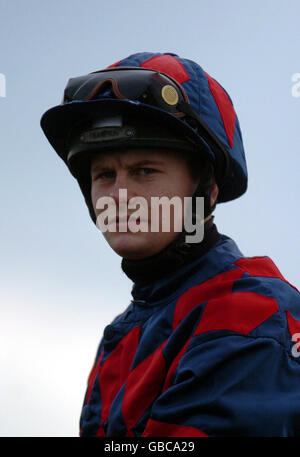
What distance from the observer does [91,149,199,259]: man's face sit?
2539mm

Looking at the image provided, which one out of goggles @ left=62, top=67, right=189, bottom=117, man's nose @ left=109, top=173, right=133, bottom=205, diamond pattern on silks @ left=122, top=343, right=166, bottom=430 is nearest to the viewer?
diamond pattern on silks @ left=122, top=343, right=166, bottom=430

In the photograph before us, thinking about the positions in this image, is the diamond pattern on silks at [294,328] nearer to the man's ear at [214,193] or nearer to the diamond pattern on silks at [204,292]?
the diamond pattern on silks at [204,292]

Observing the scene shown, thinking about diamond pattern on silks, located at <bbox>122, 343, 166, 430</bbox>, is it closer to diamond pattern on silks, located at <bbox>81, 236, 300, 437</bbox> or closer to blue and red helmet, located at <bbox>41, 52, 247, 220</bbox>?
diamond pattern on silks, located at <bbox>81, 236, 300, 437</bbox>

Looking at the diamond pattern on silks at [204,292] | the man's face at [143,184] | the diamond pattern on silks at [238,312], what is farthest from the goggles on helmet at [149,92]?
the diamond pattern on silks at [238,312]

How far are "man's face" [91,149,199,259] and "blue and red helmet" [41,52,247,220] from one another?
6 cm

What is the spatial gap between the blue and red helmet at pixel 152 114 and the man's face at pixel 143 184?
6cm

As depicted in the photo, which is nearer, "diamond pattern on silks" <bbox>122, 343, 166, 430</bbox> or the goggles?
"diamond pattern on silks" <bbox>122, 343, 166, 430</bbox>

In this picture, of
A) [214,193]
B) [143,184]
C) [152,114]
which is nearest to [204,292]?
[143,184]

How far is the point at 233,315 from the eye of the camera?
2.12 metres

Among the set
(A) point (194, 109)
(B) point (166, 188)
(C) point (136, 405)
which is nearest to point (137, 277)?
(B) point (166, 188)

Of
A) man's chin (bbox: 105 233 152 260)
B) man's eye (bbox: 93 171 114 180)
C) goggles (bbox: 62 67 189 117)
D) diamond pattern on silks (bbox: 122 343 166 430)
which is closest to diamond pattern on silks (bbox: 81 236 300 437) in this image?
diamond pattern on silks (bbox: 122 343 166 430)

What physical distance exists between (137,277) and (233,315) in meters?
0.77

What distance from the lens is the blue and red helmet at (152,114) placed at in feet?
8.56

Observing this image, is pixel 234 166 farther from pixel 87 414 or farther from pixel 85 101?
pixel 87 414
